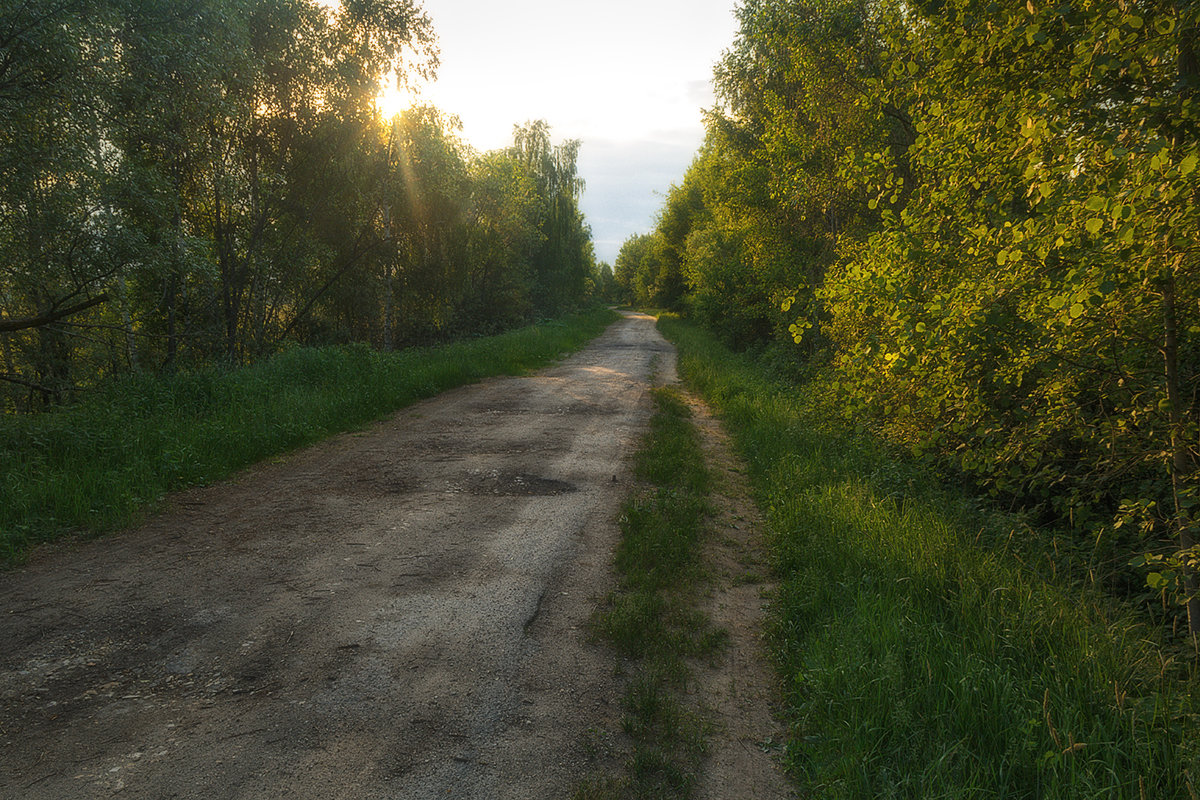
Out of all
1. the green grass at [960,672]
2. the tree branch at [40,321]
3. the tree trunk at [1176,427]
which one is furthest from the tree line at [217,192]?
the tree trunk at [1176,427]

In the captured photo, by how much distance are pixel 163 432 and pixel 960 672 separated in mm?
8445

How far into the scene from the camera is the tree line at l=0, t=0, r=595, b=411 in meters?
8.74

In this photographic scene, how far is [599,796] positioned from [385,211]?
2207 centimetres

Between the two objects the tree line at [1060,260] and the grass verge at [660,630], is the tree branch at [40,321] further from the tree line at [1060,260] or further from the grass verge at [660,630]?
the tree line at [1060,260]

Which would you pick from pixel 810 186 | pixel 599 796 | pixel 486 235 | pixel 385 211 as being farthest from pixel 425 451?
pixel 486 235

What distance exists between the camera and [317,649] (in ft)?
11.6

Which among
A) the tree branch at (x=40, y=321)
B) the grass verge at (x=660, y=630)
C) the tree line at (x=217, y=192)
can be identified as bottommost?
the grass verge at (x=660, y=630)

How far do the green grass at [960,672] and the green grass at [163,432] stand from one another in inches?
240

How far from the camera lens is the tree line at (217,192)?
28.7ft

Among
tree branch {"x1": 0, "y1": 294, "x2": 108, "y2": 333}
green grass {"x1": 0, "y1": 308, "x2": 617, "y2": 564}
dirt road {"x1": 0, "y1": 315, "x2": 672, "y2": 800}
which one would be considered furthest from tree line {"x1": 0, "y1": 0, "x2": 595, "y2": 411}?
dirt road {"x1": 0, "y1": 315, "x2": 672, "y2": 800}

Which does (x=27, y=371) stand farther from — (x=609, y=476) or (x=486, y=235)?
(x=486, y=235)

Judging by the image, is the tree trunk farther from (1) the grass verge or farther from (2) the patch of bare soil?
(1) the grass verge

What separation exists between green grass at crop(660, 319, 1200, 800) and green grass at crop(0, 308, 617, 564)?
20.0 feet

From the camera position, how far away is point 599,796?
2.56 m
